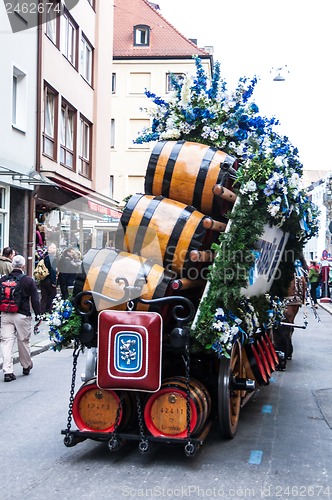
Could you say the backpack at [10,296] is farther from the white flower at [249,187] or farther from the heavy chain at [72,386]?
the white flower at [249,187]


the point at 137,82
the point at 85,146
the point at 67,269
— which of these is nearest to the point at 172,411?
the point at 67,269

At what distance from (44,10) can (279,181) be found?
14.3m

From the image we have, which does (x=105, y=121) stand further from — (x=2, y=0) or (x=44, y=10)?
(x=2, y=0)

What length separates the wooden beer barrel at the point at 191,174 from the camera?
19.8 ft

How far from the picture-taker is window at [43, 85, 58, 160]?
1889 cm

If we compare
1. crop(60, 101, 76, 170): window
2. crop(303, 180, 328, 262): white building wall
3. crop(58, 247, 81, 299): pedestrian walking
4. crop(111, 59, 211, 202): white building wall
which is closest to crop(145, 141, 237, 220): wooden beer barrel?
crop(58, 247, 81, 299): pedestrian walking

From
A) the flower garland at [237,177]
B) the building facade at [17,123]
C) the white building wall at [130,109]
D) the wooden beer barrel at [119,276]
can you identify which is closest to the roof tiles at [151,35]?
the white building wall at [130,109]

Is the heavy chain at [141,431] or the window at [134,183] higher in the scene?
the window at [134,183]

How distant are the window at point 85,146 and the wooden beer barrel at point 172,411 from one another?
17.8 metres

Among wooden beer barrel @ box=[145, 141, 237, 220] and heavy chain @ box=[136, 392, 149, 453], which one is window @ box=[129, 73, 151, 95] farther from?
heavy chain @ box=[136, 392, 149, 453]

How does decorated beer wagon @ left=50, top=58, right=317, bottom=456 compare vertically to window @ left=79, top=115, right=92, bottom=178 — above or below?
below

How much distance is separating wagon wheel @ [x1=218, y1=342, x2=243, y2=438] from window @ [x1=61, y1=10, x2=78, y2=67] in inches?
626

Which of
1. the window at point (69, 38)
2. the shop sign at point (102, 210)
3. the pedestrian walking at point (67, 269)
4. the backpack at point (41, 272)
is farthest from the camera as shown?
the window at point (69, 38)

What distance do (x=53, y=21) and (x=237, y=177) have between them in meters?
15.1
